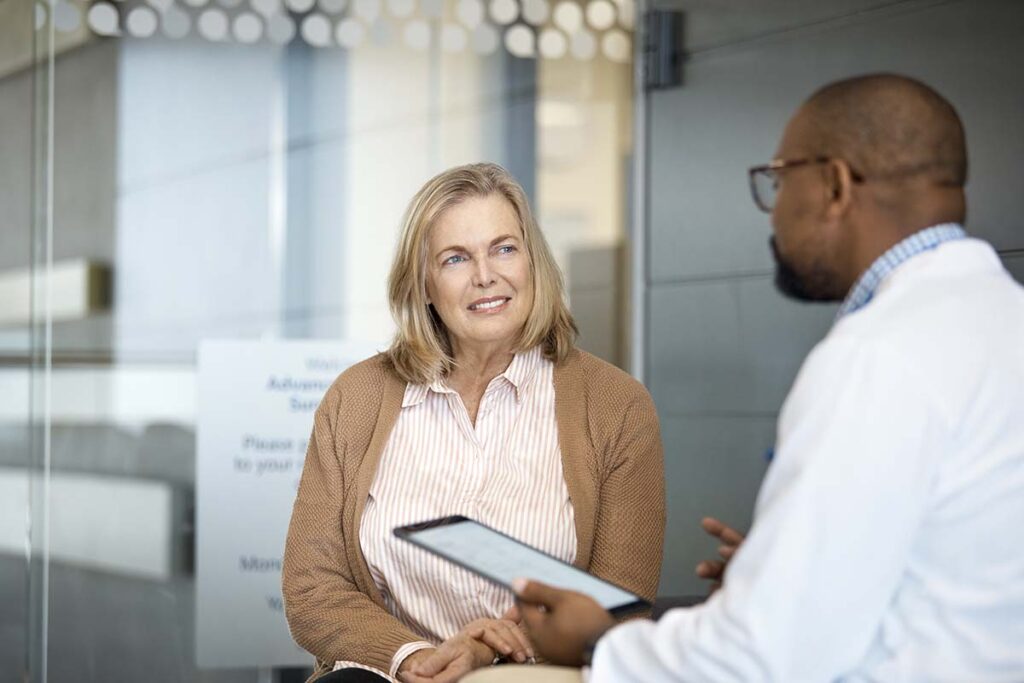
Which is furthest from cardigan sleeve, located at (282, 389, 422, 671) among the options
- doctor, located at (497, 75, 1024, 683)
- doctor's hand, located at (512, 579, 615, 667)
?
doctor, located at (497, 75, 1024, 683)

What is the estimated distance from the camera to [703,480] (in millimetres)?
4199

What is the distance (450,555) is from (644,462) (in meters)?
0.91

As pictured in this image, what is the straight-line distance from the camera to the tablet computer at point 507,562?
191 cm

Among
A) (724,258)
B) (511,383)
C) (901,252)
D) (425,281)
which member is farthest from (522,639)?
(724,258)

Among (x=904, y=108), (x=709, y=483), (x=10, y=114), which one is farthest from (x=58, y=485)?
(x=904, y=108)

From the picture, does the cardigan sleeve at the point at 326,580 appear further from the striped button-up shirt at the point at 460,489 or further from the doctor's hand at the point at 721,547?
the doctor's hand at the point at 721,547

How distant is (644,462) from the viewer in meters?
2.76

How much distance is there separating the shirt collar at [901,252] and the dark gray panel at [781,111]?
1653 mm

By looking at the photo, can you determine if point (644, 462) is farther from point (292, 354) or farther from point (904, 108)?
point (292, 354)

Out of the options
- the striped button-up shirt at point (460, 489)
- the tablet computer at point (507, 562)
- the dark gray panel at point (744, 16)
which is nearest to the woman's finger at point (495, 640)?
the striped button-up shirt at point (460, 489)

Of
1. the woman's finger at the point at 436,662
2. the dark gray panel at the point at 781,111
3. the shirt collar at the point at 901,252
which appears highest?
the dark gray panel at the point at 781,111

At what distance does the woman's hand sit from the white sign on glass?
1667 mm

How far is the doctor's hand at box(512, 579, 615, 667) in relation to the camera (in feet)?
6.02

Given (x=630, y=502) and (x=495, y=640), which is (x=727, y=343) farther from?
(x=495, y=640)
